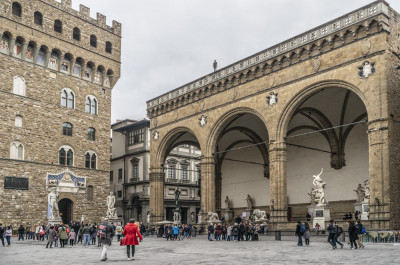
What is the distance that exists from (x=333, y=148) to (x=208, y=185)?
354 inches

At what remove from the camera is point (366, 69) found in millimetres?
22797

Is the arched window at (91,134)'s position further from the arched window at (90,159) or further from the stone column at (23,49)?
the stone column at (23,49)

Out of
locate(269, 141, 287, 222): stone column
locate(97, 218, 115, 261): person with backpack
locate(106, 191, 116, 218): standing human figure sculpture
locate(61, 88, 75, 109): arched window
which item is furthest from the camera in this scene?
locate(61, 88, 75, 109): arched window

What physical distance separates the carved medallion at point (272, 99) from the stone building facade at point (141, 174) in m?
21.5

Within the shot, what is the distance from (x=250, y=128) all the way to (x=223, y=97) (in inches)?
238

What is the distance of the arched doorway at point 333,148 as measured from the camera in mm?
29922

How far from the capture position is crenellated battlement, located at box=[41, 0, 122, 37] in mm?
38750

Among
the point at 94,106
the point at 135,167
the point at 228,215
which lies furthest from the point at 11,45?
the point at 228,215

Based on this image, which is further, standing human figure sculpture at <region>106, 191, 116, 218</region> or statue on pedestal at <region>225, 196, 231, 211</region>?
statue on pedestal at <region>225, 196, 231, 211</region>

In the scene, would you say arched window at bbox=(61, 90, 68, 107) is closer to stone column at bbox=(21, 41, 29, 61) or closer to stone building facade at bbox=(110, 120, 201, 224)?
stone column at bbox=(21, 41, 29, 61)

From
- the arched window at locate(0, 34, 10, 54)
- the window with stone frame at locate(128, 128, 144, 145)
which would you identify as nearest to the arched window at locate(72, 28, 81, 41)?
the arched window at locate(0, 34, 10, 54)

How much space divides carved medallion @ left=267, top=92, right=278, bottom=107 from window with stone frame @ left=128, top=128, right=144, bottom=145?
23.9 meters

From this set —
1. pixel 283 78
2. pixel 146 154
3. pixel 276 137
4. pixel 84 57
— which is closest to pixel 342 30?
pixel 283 78

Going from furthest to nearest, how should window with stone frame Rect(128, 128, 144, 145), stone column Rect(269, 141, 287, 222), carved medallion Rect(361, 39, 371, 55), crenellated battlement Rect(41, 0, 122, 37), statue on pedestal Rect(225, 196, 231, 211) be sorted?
window with stone frame Rect(128, 128, 144, 145) → statue on pedestal Rect(225, 196, 231, 211) → crenellated battlement Rect(41, 0, 122, 37) → stone column Rect(269, 141, 287, 222) → carved medallion Rect(361, 39, 371, 55)
